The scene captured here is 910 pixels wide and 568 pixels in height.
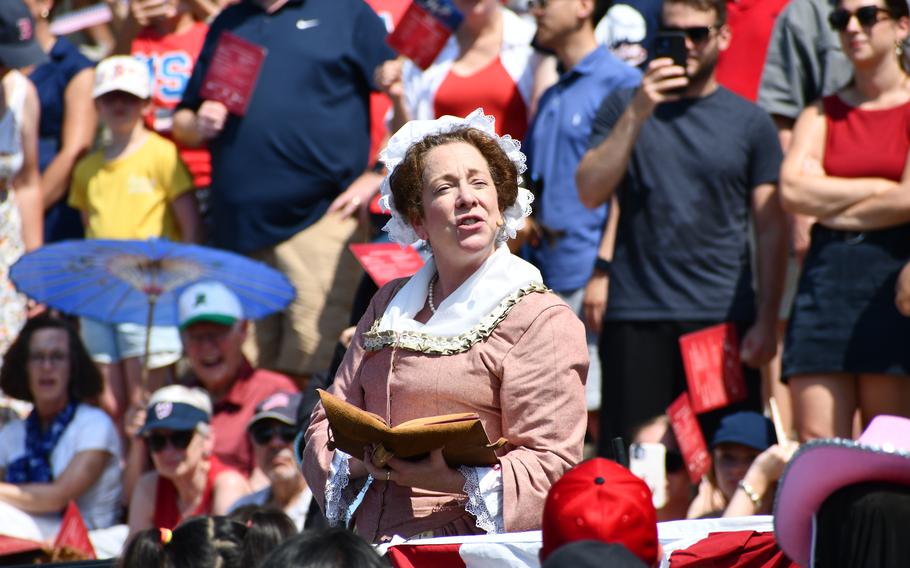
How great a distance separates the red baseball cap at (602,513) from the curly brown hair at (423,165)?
1.21m

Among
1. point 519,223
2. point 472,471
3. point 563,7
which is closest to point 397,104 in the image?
point 563,7

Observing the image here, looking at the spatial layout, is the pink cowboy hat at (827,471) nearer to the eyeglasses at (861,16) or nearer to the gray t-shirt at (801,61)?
the eyeglasses at (861,16)

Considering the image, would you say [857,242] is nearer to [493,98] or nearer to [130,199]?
[493,98]

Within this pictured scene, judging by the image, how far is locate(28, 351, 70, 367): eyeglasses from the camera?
7625 mm

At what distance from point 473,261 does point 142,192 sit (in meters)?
4.58

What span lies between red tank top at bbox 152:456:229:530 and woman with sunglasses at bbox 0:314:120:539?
468 mm

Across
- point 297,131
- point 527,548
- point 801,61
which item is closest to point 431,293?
point 527,548

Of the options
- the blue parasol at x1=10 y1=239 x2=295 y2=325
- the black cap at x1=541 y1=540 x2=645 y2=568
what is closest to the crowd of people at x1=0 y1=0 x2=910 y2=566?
the blue parasol at x1=10 y1=239 x2=295 y2=325

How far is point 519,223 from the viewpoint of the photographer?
423cm

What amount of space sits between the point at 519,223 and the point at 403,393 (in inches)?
23.0

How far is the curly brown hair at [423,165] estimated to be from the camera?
4191 mm

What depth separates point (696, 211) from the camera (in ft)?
21.4

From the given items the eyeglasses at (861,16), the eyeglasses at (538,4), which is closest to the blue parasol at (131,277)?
the eyeglasses at (538,4)

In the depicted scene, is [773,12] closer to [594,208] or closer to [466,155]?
[594,208]
